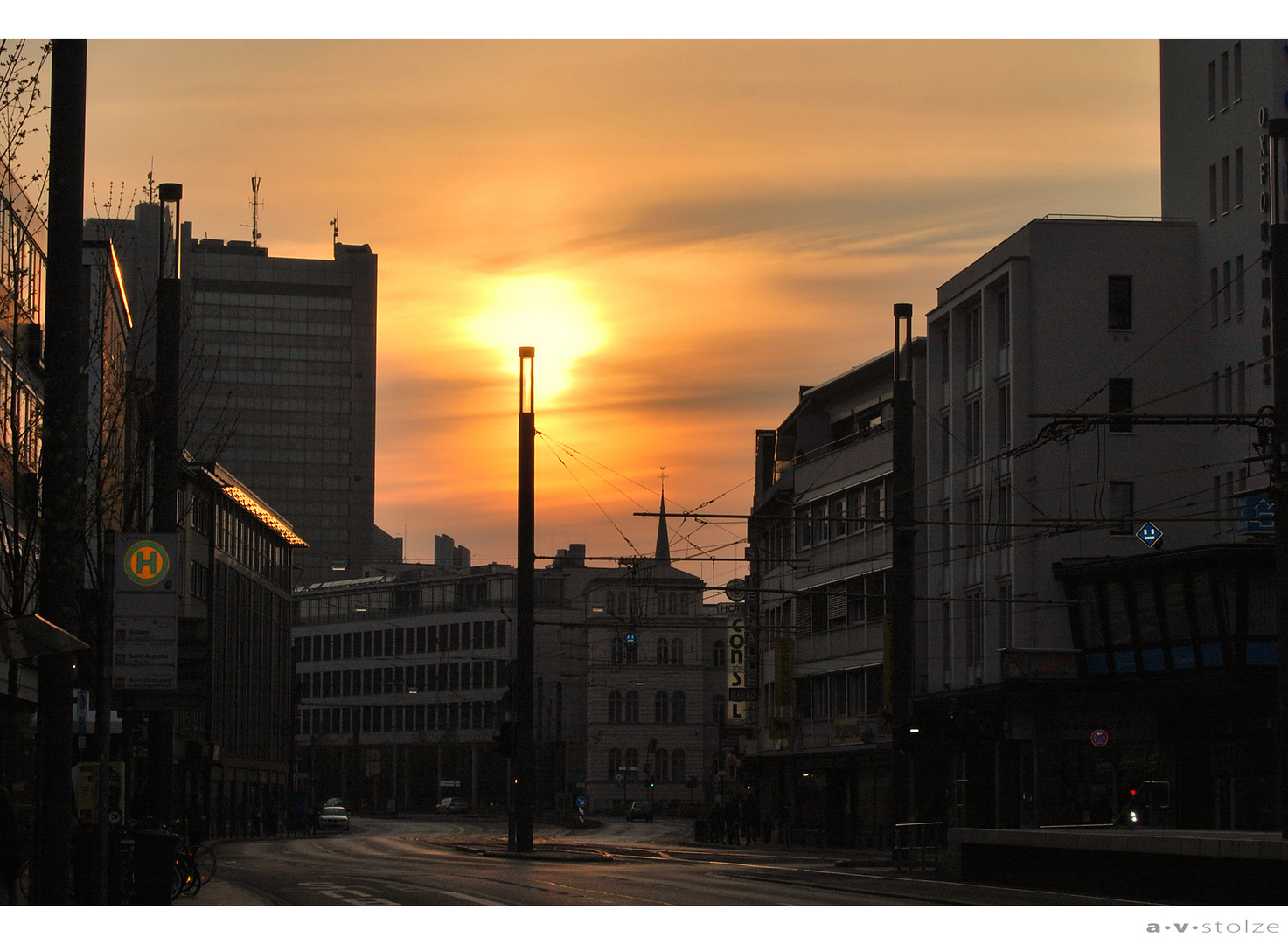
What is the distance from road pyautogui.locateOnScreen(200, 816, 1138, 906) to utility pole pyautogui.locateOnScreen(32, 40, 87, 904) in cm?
1018

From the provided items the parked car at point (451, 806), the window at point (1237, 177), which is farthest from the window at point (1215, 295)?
the parked car at point (451, 806)

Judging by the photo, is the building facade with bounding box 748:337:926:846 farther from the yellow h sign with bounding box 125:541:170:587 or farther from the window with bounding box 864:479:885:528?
the yellow h sign with bounding box 125:541:170:587

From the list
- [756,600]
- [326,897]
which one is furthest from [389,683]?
[326,897]

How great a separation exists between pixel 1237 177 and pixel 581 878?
2927cm

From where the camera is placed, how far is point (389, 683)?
15450 centimetres

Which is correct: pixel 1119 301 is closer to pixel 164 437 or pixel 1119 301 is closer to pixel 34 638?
pixel 164 437

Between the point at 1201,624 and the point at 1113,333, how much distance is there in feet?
31.3

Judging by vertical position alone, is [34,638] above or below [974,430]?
below

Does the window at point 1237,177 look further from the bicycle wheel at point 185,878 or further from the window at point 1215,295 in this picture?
the bicycle wheel at point 185,878

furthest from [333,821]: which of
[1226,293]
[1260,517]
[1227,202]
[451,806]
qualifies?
[1260,517]

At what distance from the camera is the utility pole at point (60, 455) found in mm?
14562

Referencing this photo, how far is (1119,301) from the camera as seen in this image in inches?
2154

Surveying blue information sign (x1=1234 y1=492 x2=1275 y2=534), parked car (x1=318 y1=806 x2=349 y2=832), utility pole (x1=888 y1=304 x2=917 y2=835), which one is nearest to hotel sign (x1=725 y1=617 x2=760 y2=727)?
parked car (x1=318 y1=806 x2=349 y2=832)

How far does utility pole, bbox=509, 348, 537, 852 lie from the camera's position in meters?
47.3
